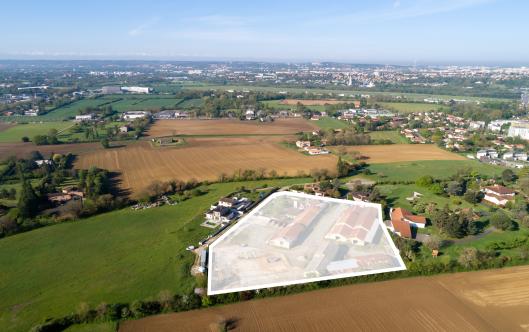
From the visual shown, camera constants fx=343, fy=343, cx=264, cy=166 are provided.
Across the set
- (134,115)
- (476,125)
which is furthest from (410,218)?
(134,115)

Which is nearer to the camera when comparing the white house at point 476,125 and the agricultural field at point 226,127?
the agricultural field at point 226,127

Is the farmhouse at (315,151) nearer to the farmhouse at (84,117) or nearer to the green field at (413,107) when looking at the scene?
the green field at (413,107)

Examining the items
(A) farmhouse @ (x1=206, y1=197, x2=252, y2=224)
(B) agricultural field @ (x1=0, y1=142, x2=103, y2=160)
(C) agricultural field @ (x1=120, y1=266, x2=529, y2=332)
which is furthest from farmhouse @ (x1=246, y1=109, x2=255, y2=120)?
(C) agricultural field @ (x1=120, y1=266, x2=529, y2=332)

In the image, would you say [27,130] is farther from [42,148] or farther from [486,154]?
[486,154]

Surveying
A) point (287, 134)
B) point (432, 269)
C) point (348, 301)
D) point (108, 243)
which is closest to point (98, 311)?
point (108, 243)

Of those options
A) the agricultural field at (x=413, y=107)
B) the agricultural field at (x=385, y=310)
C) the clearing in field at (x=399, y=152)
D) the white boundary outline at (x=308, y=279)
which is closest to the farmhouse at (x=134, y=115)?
the clearing in field at (x=399, y=152)

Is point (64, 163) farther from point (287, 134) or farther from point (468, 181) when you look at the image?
point (468, 181)
